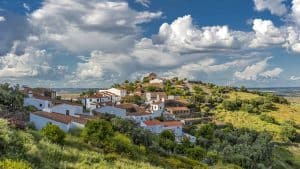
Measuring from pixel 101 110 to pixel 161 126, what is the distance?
13.9 metres

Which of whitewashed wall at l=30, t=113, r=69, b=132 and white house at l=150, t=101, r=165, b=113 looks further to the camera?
white house at l=150, t=101, r=165, b=113

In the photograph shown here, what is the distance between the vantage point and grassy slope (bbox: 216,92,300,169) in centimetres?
7675

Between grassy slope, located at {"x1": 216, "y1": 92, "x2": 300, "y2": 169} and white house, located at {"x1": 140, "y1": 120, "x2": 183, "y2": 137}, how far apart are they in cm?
1979

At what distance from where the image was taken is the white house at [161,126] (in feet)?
248

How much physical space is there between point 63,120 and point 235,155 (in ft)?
94.7

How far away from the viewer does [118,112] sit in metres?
81.7

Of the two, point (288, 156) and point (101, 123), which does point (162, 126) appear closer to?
point (288, 156)

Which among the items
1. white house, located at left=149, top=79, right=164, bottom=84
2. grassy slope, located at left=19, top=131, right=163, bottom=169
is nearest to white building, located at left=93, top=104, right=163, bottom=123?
white house, located at left=149, top=79, right=164, bottom=84

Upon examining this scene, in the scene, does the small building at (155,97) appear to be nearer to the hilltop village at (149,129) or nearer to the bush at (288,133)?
the hilltop village at (149,129)

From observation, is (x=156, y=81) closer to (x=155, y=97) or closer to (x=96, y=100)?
(x=155, y=97)

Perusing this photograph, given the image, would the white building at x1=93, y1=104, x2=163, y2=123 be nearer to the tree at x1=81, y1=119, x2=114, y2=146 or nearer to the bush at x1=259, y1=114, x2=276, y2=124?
the bush at x1=259, y1=114, x2=276, y2=124

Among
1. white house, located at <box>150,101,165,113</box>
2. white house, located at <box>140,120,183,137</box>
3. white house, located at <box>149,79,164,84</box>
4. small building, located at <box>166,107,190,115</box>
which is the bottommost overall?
white house, located at <box>140,120,183,137</box>

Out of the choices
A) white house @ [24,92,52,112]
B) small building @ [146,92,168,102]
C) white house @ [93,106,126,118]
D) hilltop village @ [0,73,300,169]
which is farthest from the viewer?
small building @ [146,92,168,102]

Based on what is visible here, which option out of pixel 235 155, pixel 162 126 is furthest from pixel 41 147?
pixel 162 126
